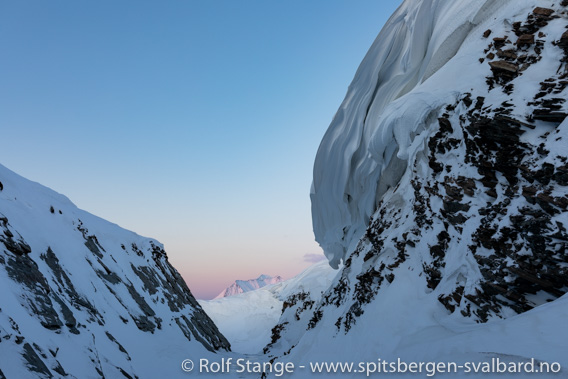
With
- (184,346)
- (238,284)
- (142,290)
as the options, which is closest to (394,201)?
(184,346)

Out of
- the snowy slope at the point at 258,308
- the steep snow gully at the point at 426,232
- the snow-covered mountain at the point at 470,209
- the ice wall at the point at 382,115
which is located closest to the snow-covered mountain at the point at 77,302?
the steep snow gully at the point at 426,232

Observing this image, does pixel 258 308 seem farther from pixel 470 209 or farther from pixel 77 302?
pixel 470 209

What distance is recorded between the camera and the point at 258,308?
44219 millimetres

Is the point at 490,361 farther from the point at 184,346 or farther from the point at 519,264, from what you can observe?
the point at 184,346

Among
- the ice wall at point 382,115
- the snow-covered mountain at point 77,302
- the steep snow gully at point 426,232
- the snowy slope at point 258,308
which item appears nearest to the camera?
the steep snow gully at point 426,232

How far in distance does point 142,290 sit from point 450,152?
1539 cm

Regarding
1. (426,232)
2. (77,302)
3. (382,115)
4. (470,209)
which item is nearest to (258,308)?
(77,302)

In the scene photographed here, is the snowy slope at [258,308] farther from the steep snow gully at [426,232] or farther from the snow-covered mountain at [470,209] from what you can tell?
the snow-covered mountain at [470,209]

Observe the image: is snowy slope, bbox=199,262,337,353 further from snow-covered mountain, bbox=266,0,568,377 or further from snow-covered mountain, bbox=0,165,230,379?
snow-covered mountain, bbox=266,0,568,377

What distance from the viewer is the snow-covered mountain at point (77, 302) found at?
6.08 meters

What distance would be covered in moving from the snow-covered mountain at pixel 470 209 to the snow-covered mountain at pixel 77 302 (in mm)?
5514

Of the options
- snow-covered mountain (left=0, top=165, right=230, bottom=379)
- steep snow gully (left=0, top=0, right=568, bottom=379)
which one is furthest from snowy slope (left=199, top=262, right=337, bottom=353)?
steep snow gully (left=0, top=0, right=568, bottom=379)

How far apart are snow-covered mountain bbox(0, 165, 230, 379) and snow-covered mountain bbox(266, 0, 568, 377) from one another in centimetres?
551

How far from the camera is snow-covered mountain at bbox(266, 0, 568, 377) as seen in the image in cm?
432
